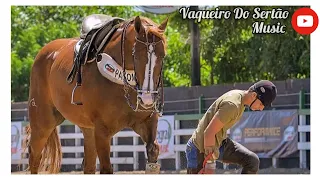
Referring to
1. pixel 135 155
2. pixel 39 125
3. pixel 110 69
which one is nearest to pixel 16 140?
pixel 135 155

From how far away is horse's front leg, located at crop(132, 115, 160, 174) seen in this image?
8406mm

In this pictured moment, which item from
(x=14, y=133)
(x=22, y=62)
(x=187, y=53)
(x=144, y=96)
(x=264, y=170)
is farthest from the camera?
(x=22, y=62)

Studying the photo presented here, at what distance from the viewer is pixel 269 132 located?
619 inches

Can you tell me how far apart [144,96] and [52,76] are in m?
2.02

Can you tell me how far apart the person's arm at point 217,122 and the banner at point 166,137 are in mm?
9348

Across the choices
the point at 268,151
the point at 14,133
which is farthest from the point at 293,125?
the point at 14,133

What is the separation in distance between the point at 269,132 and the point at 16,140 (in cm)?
537

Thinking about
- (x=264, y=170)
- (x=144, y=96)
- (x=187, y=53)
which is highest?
(x=187, y=53)

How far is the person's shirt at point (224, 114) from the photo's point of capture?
289 inches

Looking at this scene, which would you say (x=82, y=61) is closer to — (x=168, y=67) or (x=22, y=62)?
(x=168, y=67)

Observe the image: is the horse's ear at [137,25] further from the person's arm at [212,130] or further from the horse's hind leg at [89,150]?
the horse's hind leg at [89,150]

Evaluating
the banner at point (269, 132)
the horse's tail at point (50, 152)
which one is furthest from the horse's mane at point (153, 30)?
the banner at point (269, 132)

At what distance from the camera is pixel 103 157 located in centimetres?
859

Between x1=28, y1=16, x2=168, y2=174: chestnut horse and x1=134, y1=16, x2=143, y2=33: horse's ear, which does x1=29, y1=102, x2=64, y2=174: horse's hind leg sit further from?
x1=134, y1=16, x2=143, y2=33: horse's ear
